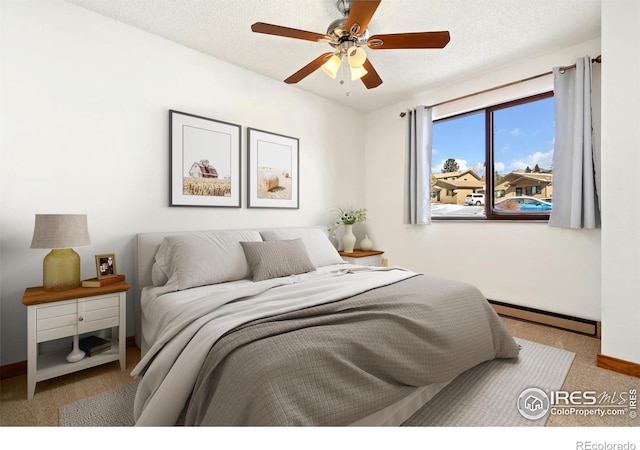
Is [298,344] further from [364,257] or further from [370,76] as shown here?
[364,257]

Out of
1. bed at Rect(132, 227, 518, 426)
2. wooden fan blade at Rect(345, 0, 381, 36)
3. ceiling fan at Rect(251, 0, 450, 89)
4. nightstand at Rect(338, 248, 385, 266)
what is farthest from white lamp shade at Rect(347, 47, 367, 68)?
nightstand at Rect(338, 248, 385, 266)

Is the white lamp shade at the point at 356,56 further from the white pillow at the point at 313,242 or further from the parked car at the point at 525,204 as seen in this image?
the parked car at the point at 525,204

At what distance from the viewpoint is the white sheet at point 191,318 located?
1241 millimetres

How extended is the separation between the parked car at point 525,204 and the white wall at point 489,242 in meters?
0.20

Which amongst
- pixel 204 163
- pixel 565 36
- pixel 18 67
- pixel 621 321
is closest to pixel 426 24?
pixel 565 36

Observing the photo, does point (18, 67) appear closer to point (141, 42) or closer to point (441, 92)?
point (141, 42)

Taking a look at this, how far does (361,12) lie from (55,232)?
87.4 inches

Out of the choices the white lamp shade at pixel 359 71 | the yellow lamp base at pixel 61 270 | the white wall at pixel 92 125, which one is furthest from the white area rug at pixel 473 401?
the white lamp shade at pixel 359 71

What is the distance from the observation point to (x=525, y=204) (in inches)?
125

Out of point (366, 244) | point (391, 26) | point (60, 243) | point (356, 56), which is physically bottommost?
point (366, 244)

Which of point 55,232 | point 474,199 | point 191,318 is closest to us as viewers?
point 191,318

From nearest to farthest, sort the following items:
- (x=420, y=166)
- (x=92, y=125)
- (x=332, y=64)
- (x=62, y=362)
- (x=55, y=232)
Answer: (x=55, y=232) < (x=62, y=362) < (x=332, y=64) < (x=92, y=125) < (x=420, y=166)

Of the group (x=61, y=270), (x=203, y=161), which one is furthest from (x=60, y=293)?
(x=203, y=161)
